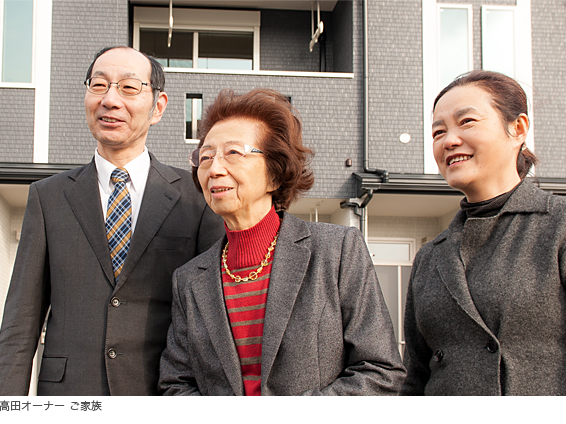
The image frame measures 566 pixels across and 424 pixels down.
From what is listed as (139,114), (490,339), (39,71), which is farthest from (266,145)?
(39,71)

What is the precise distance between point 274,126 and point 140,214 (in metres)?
0.77

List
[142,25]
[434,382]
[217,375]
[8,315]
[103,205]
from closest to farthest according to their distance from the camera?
[217,375] < [434,382] < [8,315] < [103,205] < [142,25]

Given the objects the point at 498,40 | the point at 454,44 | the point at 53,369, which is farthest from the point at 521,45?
the point at 53,369

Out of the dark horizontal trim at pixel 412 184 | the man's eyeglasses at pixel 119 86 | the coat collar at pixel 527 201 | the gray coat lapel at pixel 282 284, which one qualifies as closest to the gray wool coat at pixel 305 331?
the gray coat lapel at pixel 282 284

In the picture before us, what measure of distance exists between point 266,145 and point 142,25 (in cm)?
1111

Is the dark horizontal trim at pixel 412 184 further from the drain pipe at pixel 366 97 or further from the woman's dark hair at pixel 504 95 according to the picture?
the woman's dark hair at pixel 504 95

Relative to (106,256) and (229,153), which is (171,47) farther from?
(229,153)

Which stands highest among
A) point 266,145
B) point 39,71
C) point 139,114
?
point 39,71

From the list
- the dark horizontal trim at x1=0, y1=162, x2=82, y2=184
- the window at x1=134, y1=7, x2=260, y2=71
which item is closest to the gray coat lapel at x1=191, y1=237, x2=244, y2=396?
the dark horizontal trim at x1=0, y1=162, x2=82, y2=184

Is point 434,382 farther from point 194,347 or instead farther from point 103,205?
point 103,205

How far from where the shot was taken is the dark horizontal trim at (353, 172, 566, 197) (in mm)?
11242

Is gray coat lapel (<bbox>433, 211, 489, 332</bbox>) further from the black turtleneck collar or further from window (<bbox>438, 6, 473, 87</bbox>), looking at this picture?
window (<bbox>438, 6, 473, 87</bbox>)

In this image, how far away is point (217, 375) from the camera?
2.48m

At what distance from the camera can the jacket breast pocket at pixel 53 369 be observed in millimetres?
2730
